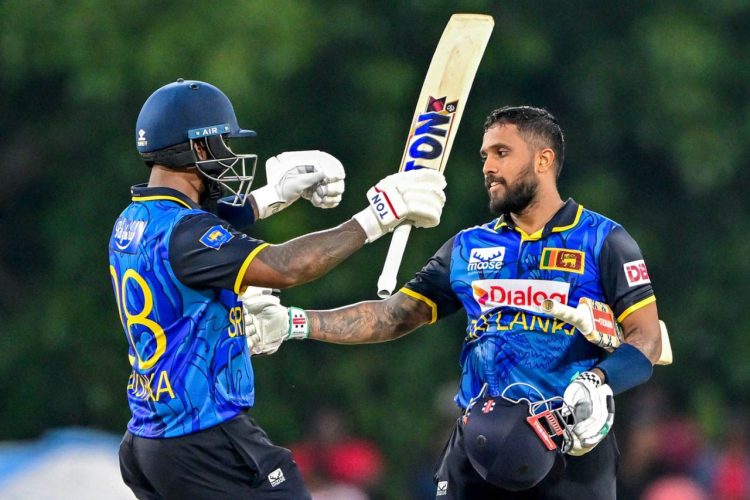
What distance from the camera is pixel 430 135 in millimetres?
4902

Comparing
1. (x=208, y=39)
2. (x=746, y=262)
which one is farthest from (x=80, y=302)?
(x=746, y=262)

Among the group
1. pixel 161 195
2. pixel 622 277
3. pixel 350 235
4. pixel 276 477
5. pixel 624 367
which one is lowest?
pixel 276 477

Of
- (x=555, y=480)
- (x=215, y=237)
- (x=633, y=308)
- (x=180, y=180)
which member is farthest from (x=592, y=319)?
(x=180, y=180)

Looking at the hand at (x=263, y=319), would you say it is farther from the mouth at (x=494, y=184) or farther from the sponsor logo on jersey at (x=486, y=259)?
the mouth at (x=494, y=184)

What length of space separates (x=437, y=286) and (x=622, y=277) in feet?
2.28

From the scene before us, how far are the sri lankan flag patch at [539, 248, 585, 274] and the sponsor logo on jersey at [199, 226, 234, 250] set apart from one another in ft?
3.47

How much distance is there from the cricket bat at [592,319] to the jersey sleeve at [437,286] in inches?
21.6

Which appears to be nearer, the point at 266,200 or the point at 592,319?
the point at 592,319

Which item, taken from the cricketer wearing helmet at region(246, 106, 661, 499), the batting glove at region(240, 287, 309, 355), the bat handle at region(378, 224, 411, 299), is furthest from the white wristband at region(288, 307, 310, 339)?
the bat handle at region(378, 224, 411, 299)

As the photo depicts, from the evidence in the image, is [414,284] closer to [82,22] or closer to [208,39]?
[208,39]

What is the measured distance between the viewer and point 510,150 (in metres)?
4.53

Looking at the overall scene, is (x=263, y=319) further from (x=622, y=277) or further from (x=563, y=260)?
(x=622, y=277)

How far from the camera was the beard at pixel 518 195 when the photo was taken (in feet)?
14.7

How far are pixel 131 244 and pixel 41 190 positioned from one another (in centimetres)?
605
